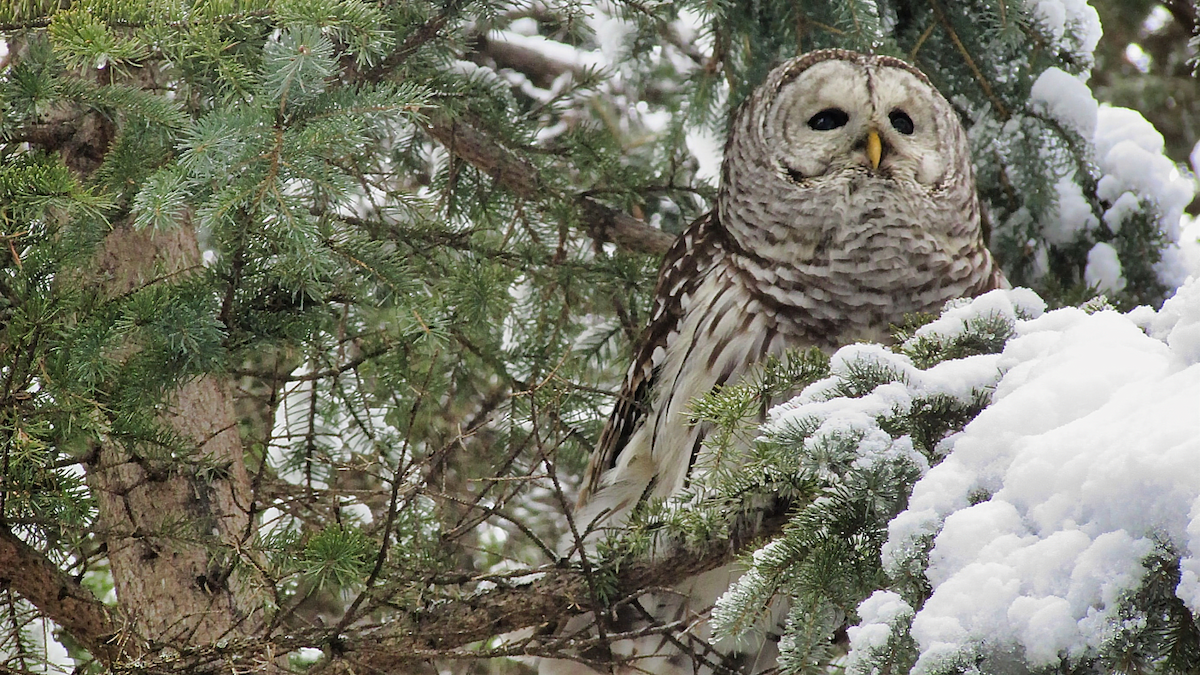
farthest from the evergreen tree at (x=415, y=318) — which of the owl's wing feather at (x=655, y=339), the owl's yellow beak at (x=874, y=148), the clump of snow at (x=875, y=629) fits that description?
the owl's yellow beak at (x=874, y=148)

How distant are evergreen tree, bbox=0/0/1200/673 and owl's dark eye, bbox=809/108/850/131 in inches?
9.4

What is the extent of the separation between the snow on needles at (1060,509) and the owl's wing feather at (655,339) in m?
1.45

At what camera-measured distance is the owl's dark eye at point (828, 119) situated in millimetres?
2926

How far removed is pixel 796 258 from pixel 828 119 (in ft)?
1.47

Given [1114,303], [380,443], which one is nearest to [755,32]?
[1114,303]

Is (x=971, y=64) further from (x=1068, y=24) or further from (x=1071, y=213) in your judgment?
(x=1071, y=213)

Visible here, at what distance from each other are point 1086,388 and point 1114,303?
67.4 inches

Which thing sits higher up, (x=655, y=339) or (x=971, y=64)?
(x=971, y=64)

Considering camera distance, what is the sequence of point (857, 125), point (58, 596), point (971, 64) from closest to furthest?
point (58, 596) < point (857, 125) < point (971, 64)

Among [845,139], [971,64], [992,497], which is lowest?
[992,497]

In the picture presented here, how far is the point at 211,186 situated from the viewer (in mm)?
1951

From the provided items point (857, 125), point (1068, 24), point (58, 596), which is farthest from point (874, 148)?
point (58, 596)

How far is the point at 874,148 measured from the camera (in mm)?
2816

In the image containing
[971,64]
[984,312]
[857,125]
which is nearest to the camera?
[984,312]
